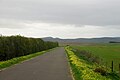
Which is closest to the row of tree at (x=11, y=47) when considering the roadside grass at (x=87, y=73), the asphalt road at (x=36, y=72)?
the asphalt road at (x=36, y=72)

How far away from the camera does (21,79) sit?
62.3ft

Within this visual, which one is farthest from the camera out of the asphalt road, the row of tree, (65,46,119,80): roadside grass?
the row of tree

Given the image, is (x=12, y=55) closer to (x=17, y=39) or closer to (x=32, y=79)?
(x=17, y=39)

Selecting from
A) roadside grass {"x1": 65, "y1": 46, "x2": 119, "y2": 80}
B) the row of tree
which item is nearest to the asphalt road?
roadside grass {"x1": 65, "y1": 46, "x2": 119, "y2": 80}

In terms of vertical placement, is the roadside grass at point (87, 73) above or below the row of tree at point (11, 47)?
below

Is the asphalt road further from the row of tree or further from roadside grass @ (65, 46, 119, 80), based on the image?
the row of tree

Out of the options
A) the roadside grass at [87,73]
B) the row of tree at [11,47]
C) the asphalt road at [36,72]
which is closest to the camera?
the asphalt road at [36,72]

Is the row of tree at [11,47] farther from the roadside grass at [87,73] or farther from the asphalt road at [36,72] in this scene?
the roadside grass at [87,73]

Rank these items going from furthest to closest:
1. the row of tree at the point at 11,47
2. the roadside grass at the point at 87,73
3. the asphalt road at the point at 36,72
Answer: the row of tree at the point at 11,47 → the roadside grass at the point at 87,73 → the asphalt road at the point at 36,72

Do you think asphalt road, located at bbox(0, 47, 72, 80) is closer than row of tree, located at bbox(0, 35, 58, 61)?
Yes

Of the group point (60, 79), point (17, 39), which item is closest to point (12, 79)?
point (60, 79)

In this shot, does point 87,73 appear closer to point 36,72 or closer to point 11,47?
point 36,72

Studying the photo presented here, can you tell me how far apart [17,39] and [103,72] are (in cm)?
2823

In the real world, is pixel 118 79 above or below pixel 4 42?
below
